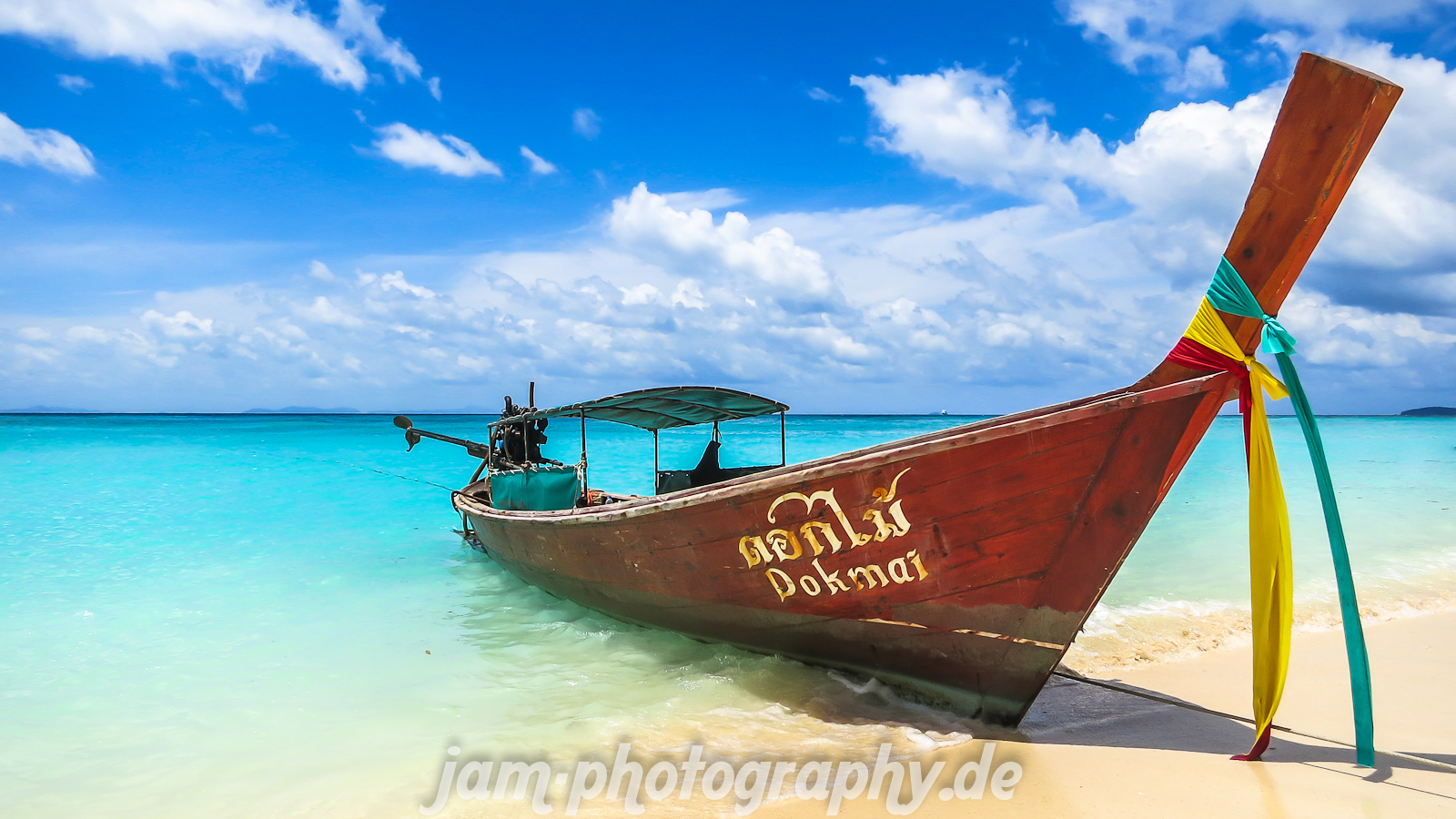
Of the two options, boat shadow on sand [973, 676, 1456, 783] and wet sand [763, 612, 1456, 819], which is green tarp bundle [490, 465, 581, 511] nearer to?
wet sand [763, 612, 1456, 819]

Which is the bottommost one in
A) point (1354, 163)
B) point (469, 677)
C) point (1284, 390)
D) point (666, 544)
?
point (469, 677)

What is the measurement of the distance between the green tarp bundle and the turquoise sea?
48.1 inches

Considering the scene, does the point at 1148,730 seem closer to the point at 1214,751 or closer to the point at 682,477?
the point at 1214,751

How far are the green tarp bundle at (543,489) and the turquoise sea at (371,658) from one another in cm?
122

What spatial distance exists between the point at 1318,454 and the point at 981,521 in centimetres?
165

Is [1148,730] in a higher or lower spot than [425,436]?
lower

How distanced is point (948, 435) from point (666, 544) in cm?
242

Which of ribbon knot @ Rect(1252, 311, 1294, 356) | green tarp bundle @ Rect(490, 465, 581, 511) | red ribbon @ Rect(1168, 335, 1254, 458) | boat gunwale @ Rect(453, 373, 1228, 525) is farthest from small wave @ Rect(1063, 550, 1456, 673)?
green tarp bundle @ Rect(490, 465, 581, 511)

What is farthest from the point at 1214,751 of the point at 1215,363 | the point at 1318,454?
the point at 1215,363

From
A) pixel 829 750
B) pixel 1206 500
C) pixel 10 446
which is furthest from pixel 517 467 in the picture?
pixel 10 446

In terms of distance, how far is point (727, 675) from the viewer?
559 cm

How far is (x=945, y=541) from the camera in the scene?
4.18m

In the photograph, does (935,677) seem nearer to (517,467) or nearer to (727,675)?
(727,675)

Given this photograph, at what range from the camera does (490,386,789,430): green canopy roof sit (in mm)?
7219
